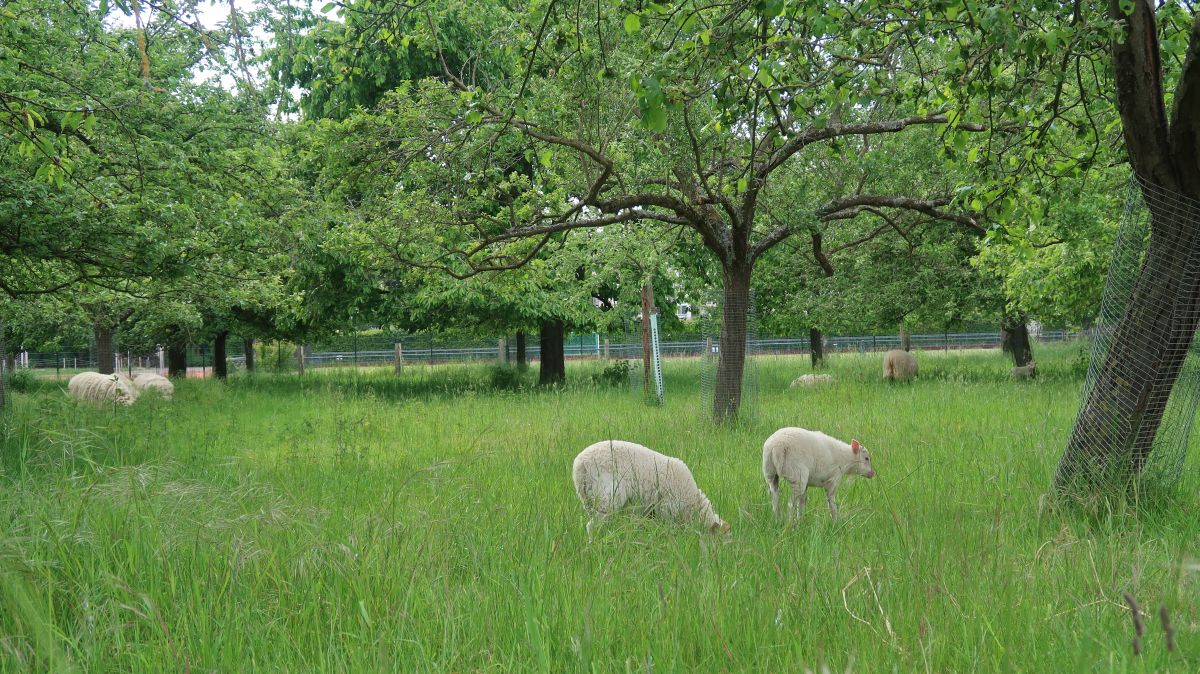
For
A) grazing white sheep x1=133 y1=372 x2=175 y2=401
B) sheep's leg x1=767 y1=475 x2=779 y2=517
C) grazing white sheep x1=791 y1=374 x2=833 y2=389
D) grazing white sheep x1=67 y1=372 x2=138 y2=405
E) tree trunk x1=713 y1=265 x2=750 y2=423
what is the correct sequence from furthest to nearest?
grazing white sheep x1=791 y1=374 x2=833 y2=389 < grazing white sheep x1=133 y1=372 x2=175 y2=401 < grazing white sheep x1=67 y1=372 x2=138 y2=405 < tree trunk x1=713 y1=265 x2=750 y2=423 < sheep's leg x1=767 y1=475 x2=779 y2=517

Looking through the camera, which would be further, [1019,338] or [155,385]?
[1019,338]

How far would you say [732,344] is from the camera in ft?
39.5

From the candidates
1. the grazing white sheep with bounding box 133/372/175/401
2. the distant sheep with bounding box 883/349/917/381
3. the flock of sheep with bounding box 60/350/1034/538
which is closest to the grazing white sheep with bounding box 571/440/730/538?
the flock of sheep with bounding box 60/350/1034/538

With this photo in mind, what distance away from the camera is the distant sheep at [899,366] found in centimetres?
2148

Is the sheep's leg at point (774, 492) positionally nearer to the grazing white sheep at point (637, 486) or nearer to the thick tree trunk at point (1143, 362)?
the grazing white sheep at point (637, 486)

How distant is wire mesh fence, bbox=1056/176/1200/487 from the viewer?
18.3 ft

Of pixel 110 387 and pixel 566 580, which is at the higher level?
pixel 110 387

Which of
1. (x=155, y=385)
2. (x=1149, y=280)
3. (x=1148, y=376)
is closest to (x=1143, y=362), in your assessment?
(x=1148, y=376)

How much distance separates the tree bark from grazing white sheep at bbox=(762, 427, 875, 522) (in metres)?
1.61

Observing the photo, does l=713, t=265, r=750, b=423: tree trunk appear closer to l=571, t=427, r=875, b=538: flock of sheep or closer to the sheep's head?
the sheep's head

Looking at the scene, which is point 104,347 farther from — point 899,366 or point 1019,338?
point 1019,338

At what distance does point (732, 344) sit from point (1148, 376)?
665 cm

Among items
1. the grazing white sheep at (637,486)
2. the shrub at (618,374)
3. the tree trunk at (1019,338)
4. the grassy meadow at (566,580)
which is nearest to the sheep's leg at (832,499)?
the grassy meadow at (566,580)

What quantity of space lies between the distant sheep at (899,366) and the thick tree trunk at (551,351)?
9.24 meters
